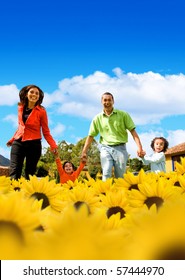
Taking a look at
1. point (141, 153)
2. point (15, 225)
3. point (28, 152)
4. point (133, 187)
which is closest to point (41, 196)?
point (133, 187)

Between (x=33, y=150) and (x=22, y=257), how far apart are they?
704 cm

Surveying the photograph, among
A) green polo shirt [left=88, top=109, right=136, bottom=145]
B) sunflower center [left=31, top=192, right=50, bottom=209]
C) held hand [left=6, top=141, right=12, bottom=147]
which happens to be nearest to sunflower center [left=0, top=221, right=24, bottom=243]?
sunflower center [left=31, top=192, right=50, bottom=209]

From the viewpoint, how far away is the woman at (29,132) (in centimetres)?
731

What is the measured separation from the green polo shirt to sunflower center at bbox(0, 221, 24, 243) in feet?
24.3

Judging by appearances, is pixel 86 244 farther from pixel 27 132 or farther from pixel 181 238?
pixel 27 132

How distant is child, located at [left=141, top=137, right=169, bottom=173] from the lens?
343 inches

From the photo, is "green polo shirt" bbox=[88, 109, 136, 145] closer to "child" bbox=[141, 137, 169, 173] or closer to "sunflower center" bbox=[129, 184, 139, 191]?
"child" bbox=[141, 137, 169, 173]

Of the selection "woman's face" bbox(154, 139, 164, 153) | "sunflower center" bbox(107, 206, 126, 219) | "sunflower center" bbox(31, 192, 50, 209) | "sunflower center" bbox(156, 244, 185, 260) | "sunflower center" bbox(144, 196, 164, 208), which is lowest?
"sunflower center" bbox(156, 244, 185, 260)

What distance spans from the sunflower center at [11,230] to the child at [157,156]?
25.7ft

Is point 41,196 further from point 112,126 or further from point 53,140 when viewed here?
point 112,126

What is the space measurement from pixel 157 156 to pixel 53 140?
7.41ft

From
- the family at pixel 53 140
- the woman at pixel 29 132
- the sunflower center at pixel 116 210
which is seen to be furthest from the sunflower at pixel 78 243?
the woman at pixel 29 132

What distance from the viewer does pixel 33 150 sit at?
24.3ft

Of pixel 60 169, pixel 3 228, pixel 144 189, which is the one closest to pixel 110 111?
pixel 60 169
